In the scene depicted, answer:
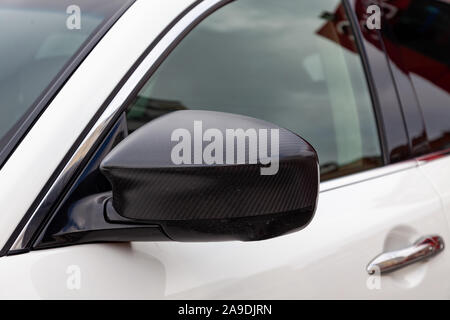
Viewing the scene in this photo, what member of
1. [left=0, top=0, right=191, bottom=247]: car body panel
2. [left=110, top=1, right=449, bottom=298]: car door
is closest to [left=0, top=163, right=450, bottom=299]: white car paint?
[left=110, top=1, right=449, bottom=298]: car door

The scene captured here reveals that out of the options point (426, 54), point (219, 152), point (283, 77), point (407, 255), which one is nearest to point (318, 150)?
point (283, 77)

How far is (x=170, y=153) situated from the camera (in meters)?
0.97

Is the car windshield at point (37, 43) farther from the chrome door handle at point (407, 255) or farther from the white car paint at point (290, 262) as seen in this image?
the chrome door handle at point (407, 255)

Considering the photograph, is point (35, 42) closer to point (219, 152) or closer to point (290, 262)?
point (219, 152)

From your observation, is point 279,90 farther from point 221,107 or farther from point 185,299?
point 185,299

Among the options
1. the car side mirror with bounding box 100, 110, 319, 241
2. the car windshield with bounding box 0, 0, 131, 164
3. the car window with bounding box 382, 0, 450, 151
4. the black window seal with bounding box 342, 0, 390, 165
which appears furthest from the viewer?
the car window with bounding box 382, 0, 450, 151

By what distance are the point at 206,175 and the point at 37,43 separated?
0.59 m

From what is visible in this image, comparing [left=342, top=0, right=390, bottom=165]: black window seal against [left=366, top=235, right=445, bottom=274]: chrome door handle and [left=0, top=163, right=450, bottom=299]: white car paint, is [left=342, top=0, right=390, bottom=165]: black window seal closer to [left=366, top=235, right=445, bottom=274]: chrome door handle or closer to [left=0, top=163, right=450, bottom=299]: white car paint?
[left=0, top=163, right=450, bottom=299]: white car paint

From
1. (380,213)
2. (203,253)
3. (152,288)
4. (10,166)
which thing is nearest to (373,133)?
(380,213)

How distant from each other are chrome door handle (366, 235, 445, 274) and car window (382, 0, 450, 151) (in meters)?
0.34

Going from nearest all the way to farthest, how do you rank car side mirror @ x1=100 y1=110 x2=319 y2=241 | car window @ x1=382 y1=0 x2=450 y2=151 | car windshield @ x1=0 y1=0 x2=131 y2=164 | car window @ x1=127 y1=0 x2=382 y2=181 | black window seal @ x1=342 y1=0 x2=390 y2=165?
car side mirror @ x1=100 y1=110 x2=319 y2=241, car windshield @ x1=0 y1=0 x2=131 y2=164, car window @ x1=127 y1=0 x2=382 y2=181, black window seal @ x1=342 y1=0 x2=390 y2=165, car window @ x1=382 y1=0 x2=450 y2=151

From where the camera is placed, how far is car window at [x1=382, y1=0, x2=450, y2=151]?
1822 millimetres

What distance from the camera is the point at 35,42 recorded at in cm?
134

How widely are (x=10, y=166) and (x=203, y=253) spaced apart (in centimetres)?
39
